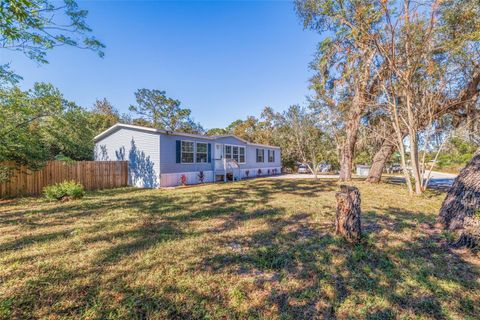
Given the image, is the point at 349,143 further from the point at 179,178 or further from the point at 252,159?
the point at 179,178

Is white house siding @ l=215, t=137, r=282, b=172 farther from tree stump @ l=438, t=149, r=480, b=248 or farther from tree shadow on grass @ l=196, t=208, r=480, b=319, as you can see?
tree stump @ l=438, t=149, r=480, b=248

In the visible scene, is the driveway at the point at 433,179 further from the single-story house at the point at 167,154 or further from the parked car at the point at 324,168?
the parked car at the point at 324,168

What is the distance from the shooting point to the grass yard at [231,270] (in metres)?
2.02

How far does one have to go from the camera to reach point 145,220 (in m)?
4.90

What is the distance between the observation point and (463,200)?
375cm

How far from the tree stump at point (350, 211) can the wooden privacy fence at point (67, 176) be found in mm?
11059

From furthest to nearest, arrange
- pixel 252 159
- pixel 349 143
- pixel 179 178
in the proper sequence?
1. pixel 252 159
2. pixel 179 178
3. pixel 349 143

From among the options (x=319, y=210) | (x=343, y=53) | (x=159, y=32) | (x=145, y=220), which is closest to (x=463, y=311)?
(x=319, y=210)

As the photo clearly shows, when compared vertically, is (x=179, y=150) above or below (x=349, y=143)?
below

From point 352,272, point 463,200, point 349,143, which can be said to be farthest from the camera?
point 349,143

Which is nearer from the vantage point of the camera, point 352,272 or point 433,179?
point 352,272

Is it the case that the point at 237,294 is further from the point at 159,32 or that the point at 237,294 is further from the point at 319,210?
the point at 159,32

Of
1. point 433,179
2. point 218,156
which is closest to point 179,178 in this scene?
point 218,156

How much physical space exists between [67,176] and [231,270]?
34.0 ft
